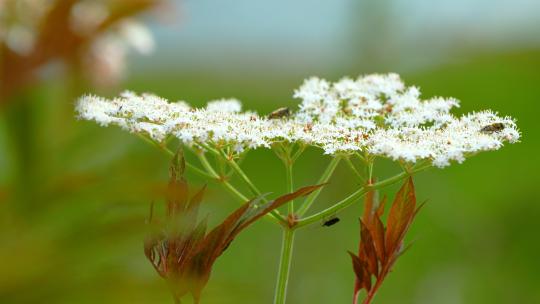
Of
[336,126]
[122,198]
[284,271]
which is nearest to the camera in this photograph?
[122,198]

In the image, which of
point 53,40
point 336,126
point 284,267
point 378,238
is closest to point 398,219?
point 378,238

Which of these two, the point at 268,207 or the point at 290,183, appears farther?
the point at 290,183

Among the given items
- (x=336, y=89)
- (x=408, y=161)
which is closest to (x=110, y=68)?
(x=336, y=89)

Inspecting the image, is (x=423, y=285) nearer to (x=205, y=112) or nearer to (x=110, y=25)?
(x=205, y=112)

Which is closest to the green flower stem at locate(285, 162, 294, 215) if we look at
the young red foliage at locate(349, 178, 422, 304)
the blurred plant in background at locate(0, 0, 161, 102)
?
the young red foliage at locate(349, 178, 422, 304)

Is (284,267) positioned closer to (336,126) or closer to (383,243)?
(383,243)

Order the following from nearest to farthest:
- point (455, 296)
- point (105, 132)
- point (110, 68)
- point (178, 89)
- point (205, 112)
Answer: point (105, 132) < point (205, 112) < point (110, 68) < point (455, 296) < point (178, 89)
